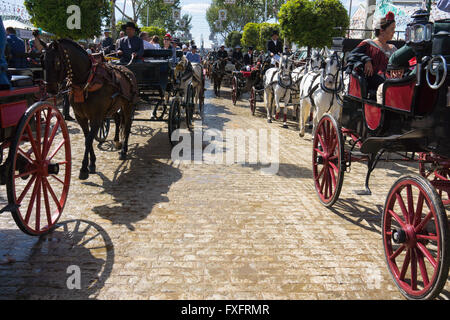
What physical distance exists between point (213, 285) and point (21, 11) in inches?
1106

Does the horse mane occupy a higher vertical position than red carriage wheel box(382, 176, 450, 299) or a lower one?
higher

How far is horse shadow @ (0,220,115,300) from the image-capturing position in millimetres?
3268

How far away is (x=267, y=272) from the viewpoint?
3.70 metres

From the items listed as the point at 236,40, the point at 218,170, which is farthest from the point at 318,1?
the point at 236,40

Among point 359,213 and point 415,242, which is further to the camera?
point 359,213

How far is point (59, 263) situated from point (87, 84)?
319 cm

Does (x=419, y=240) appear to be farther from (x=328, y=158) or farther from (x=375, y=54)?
(x=375, y=54)

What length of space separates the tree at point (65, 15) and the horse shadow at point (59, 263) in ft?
51.1

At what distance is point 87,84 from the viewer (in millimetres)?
6035

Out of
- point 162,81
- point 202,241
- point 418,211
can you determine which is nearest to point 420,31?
point 418,211

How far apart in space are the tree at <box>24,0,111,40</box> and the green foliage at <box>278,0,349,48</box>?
8754 millimetres

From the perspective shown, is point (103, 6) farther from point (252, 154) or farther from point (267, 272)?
point (267, 272)

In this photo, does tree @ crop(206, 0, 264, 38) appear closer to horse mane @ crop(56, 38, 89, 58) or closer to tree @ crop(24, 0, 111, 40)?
tree @ crop(24, 0, 111, 40)

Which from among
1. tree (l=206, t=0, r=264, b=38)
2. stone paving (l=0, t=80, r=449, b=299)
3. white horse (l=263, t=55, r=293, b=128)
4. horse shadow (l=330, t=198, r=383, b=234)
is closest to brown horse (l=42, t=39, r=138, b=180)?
stone paving (l=0, t=80, r=449, b=299)
